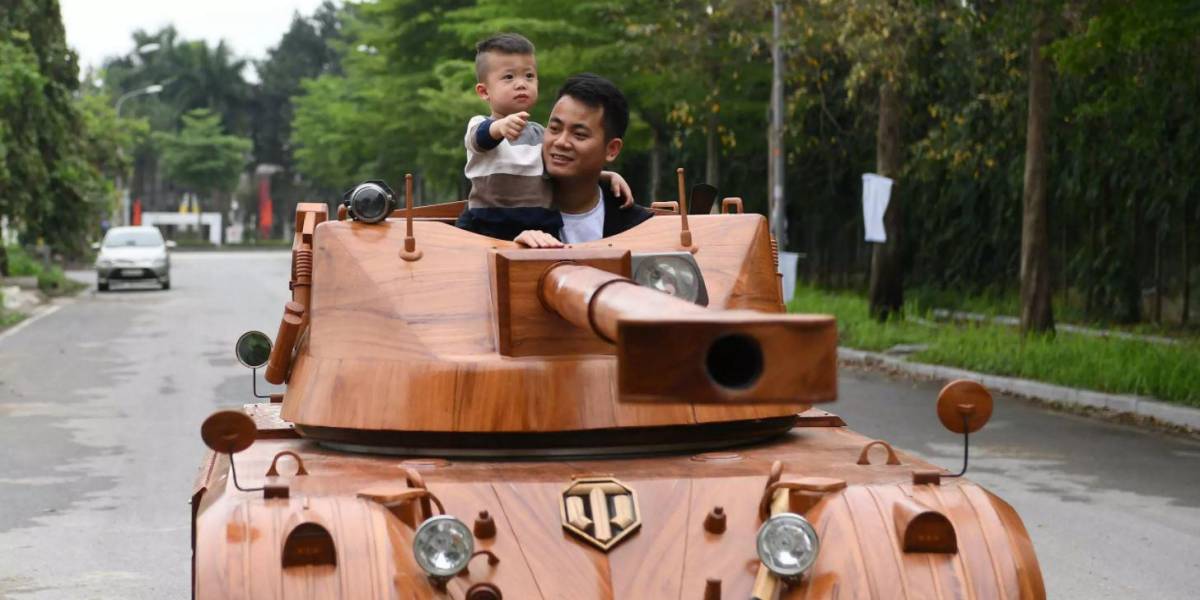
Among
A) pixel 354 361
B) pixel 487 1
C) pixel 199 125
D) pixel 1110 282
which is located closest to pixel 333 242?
pixel 354 361

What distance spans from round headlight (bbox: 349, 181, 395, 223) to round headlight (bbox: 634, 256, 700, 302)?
3.94ft

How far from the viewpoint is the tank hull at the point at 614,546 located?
4.16m

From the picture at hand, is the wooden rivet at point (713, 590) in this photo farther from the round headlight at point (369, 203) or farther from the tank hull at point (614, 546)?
the round headlight at point (369, 203)

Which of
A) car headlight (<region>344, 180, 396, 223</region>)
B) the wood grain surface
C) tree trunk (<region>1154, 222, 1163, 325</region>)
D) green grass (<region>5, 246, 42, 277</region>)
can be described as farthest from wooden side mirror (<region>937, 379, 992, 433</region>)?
green grass (<region>5, 246, 42, 277</region>)

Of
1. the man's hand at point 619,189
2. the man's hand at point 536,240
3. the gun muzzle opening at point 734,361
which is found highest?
the man's hand at point 619,189

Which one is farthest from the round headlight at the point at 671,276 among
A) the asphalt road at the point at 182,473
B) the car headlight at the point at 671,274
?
the asphalt road at the point at 182,473

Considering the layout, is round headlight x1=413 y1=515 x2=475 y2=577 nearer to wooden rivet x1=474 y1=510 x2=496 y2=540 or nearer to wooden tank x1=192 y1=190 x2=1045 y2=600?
wooden tank x1=192 y1=190 x2=1045 y2=600

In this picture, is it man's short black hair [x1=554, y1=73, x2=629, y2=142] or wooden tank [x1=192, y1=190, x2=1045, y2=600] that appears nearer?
wooden tank [x1=192, y1=190, x2=1045, y2=600]

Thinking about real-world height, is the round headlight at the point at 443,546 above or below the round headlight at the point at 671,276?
below

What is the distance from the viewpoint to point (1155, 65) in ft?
58.6

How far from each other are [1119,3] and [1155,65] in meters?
3.59

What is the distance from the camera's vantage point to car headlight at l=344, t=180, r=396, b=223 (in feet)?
18.6

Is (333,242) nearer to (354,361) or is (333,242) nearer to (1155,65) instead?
(354,361)

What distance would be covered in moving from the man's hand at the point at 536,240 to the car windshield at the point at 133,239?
35.3 meters
